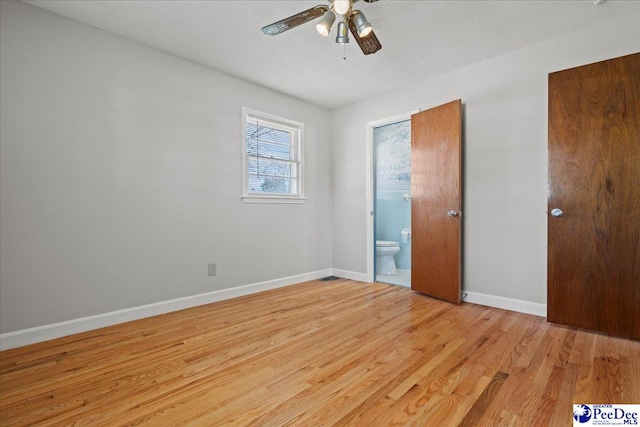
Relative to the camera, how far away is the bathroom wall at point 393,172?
4.18m

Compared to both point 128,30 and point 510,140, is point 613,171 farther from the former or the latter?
point 128,30

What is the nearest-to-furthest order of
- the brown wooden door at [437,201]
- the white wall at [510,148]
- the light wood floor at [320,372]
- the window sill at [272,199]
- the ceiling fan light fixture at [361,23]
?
the light wood floor at [320,372]
the ceiling fan light fixture at [361,23]
the white wall at [510,148]
the brown wooden door at [437,201]
the window sill at [272,199]

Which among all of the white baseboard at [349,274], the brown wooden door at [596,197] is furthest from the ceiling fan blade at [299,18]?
the white baseboard at [349,274]

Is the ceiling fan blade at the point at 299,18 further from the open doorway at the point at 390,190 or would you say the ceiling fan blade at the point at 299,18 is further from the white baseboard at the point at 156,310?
the white baseboard at the point at 156,310

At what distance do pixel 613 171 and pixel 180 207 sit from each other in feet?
12.4

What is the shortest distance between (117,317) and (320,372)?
197cm

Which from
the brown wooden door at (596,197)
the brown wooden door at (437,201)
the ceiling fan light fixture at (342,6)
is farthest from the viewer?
the brown wooden door at (437,201)

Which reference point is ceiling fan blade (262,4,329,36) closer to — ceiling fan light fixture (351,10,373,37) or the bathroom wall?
ceiling fan light fixture (351,10,373,37)

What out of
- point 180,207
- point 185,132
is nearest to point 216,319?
point 180,207

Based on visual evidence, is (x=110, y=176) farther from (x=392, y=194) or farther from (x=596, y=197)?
(x=596, y=197)

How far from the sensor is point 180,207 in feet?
10.1

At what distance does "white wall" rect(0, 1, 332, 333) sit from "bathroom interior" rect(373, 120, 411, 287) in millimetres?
1690

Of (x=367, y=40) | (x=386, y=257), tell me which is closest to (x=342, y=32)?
(x=367, y=40)

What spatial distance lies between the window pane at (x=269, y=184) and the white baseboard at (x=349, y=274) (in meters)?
1.42
